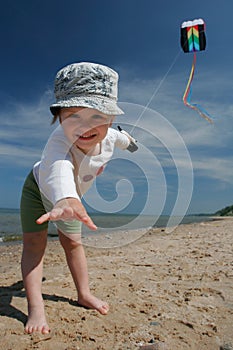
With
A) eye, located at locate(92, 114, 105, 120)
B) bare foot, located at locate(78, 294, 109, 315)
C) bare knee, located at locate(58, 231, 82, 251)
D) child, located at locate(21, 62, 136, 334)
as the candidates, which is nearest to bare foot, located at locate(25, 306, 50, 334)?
child, located at locate(21, 62, 136, 334)

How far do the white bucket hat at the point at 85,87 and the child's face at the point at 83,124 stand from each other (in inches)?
1.9

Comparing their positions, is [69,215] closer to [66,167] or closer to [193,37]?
[66,167]

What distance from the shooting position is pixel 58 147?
196 cm

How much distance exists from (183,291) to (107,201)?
0.95m

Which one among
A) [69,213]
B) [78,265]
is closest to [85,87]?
[69,213]

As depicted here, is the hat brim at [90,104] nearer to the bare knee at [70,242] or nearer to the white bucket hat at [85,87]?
the white bucket hat at [85,87]

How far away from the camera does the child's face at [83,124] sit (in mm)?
1886

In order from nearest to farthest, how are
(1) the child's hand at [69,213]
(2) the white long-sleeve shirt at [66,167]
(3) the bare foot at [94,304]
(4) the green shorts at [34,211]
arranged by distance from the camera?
(1) the child's hand at [69,213], (2) the white long-sleeve shirt at [66,167], (3) the bare foot at [94,304], (4) the green shorts at [34,211]

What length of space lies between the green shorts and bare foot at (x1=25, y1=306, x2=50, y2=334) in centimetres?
53

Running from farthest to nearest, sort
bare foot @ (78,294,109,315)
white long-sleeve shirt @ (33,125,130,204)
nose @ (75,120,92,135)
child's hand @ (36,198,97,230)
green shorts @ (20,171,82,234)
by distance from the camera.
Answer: green shorts @ (20,171,82,234) < bare foot @ (78,294,109,315) < nose @ (75,120,92,135) < white long-sleeve shirt @ (33,125,130,204) < child's hand @ (36,198,97,230)

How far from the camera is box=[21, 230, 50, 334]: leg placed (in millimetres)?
1858

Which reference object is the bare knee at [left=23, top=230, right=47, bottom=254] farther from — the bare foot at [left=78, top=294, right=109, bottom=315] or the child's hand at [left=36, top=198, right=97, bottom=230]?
the child's hand at [left=36, top=198, right=97, bottom=230]

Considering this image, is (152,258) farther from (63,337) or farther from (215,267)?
(63,337)

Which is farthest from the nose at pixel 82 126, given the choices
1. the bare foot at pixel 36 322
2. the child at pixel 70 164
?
the bare foot at pixel 36 322
